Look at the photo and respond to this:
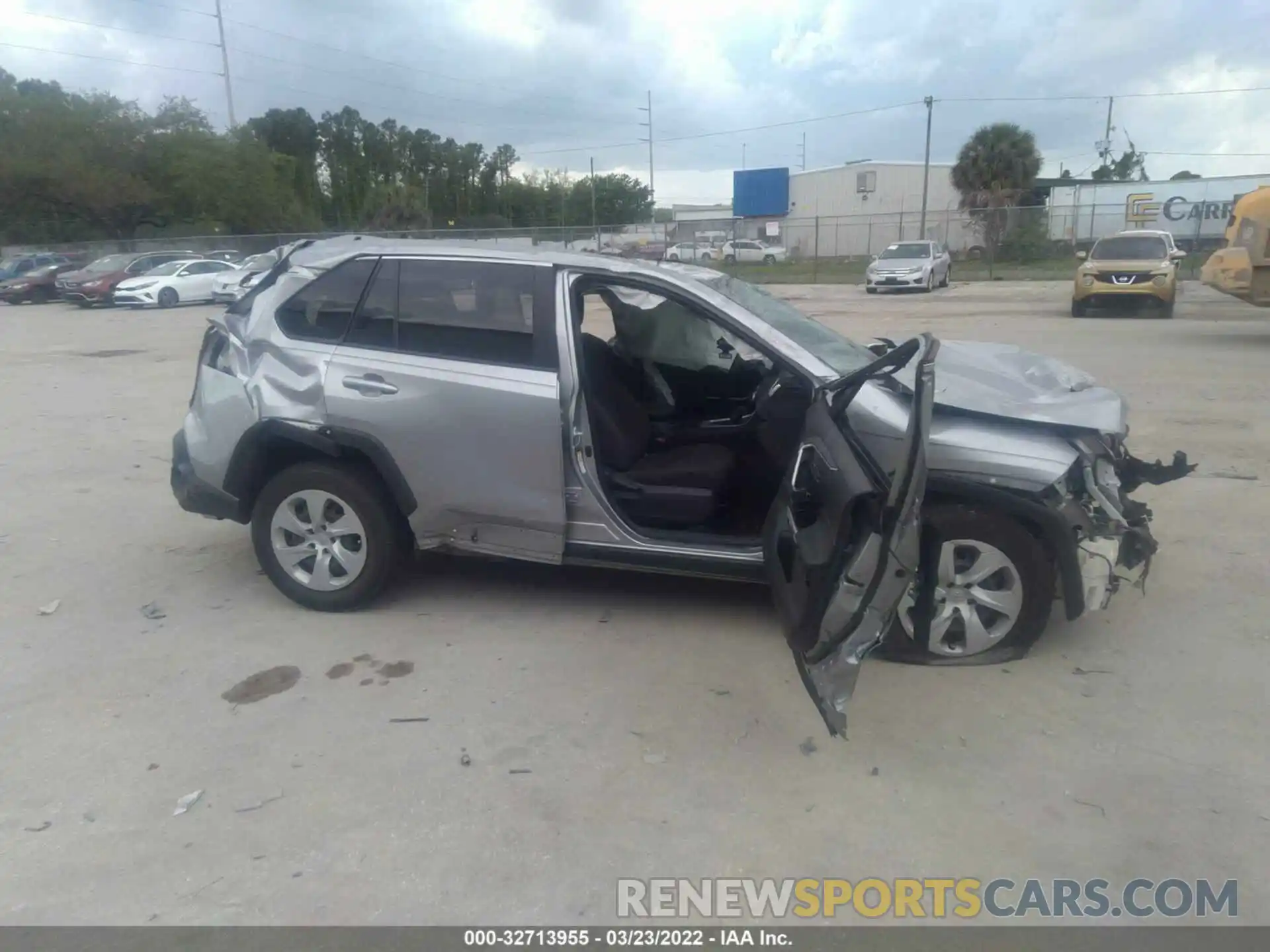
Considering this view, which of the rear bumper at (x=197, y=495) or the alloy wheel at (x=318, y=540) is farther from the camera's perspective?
the rear bumper at (x=197, y=495)

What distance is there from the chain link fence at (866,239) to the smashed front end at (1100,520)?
88.9 feet

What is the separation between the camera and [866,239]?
45406 millimetres

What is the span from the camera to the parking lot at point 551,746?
9.72 ft

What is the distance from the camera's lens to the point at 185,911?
2811mm

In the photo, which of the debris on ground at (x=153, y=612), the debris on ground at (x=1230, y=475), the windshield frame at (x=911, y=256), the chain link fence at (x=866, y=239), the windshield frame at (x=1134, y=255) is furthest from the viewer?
the chain link fence at (x=866, y=239)

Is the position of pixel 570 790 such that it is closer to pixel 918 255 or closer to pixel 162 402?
pixel 162 402

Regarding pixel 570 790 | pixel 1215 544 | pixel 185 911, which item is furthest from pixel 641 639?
pixel 1215 544

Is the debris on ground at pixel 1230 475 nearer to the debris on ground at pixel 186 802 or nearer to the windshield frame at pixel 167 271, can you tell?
the debris on ground at pixel 186 802

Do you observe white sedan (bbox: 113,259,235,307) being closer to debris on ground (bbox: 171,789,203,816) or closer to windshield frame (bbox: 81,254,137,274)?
windshield frame (bbox: 81,254,137,274)

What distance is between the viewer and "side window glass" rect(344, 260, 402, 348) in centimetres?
473

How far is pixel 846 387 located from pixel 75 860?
311 centimetres

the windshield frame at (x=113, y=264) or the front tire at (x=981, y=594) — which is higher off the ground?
the windshield frame at (x=113, y=264)

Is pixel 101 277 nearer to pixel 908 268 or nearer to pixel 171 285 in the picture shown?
pixel 171 285


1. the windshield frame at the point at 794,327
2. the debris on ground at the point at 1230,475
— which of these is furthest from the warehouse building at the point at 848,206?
the windshield frame at the point at 794,327
